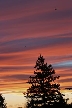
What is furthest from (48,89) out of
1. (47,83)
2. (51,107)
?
(51,107)

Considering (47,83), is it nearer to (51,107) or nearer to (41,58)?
(41,58)

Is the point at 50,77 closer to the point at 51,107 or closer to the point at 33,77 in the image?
the point at 33,77

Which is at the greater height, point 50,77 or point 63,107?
point 50,77

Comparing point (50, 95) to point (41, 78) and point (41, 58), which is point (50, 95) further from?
point (41, 58)

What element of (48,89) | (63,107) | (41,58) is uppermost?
(41,58)

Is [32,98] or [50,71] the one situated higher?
[50,71]

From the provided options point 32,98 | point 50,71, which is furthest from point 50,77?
point 32,98

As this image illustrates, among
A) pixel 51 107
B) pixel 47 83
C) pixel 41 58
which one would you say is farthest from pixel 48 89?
pixel 51 107

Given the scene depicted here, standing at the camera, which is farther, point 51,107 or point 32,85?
point 32,85

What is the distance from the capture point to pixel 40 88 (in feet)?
186

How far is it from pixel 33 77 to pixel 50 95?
460cm

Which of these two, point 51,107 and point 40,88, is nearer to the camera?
point 51,107

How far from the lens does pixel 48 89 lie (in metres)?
56.6

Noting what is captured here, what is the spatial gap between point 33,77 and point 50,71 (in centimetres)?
331
